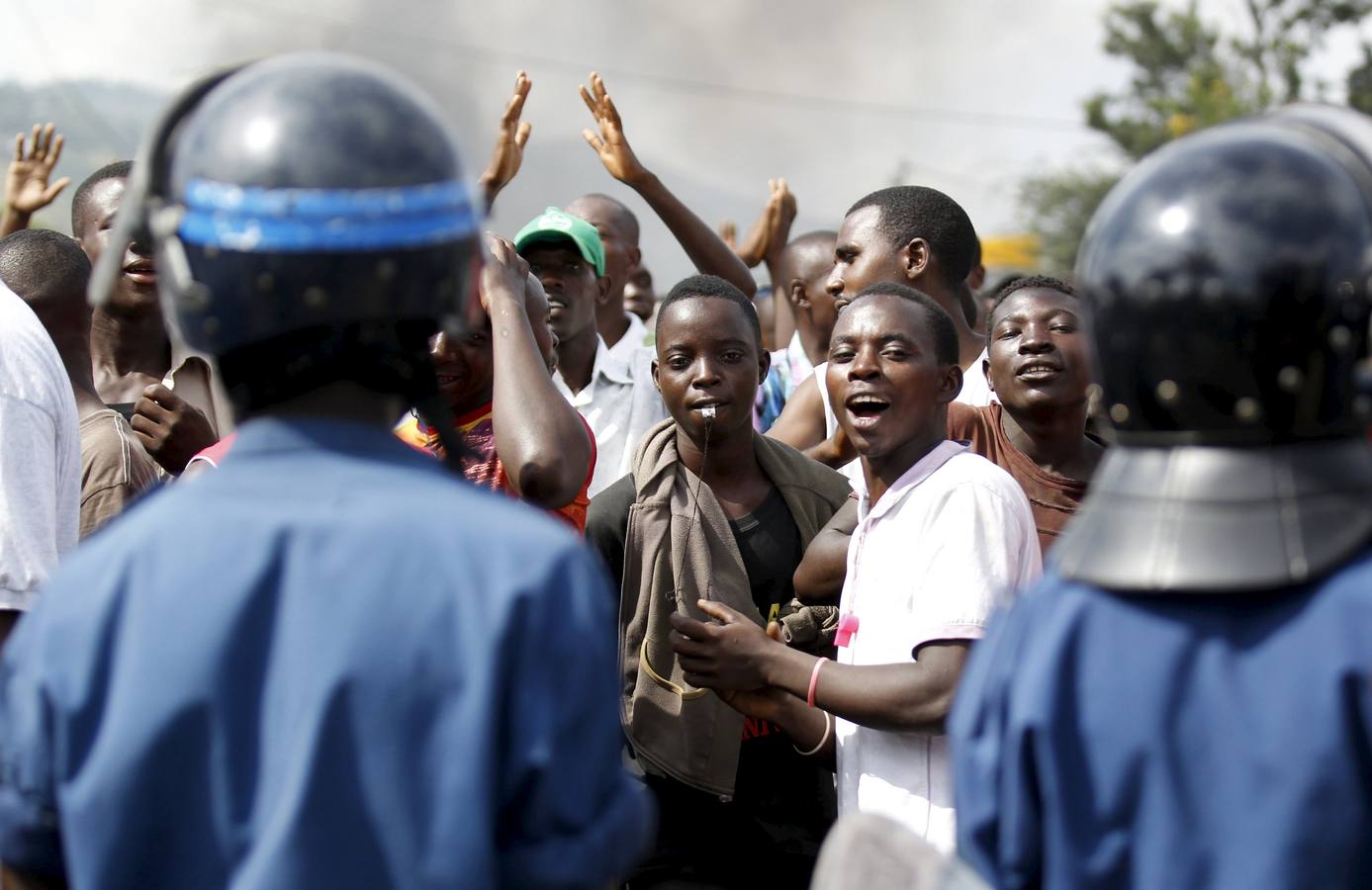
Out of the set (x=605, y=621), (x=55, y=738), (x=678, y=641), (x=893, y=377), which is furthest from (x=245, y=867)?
(x=893, y=377)

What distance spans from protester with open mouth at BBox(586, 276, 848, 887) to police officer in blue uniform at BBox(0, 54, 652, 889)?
220 cm

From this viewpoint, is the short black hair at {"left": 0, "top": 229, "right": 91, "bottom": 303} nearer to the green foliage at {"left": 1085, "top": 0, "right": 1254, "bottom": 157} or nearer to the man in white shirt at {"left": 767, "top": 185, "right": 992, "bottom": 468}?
the man in white shirt at {"left": 767, "top": 185, "right": 992, "bottom": 468}

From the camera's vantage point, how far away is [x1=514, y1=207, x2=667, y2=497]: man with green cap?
564 cm

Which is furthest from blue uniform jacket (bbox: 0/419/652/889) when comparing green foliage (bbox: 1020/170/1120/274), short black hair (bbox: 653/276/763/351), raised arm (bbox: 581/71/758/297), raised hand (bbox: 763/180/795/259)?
green foliage (bbox: 1020/170/1120/274)

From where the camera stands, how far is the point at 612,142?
605cm

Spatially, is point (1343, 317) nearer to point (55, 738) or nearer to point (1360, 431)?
point (1360, 431)

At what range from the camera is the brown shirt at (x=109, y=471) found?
14.6 ft

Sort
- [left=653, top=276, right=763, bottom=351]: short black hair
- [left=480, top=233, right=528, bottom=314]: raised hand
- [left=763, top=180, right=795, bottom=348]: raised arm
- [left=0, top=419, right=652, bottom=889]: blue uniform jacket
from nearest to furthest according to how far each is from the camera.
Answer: [left=0, top=419, right=652, bottom=889]: blue uniform jacket
[left=480, top=233, right=528, bottom=314]: raised hand
[left=653, top=276, right=763, bottom=351]: short black hair
[left=763, top=180, right=795, bottom=348]: raised arm

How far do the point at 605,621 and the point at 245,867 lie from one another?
477mm

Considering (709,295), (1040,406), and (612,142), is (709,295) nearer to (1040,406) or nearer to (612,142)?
(1040,406)

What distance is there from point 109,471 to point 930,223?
264 cm

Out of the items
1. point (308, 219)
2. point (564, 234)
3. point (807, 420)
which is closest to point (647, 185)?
point (564, 234)

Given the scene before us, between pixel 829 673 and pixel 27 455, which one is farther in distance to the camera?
pixel 27 455

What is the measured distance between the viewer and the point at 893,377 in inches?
155
